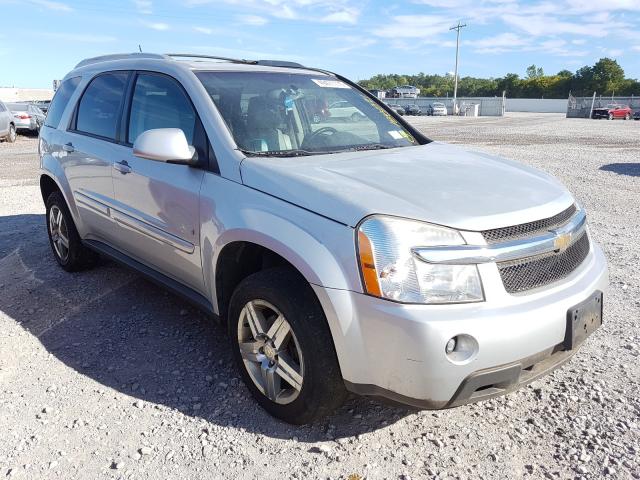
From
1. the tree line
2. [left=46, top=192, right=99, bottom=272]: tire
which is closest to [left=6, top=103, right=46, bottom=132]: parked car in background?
[left=46, top=192, right=99, bottom=272]: tire

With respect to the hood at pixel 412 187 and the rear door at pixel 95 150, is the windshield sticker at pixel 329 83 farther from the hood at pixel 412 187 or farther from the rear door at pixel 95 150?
the rear door at pixel 95 150

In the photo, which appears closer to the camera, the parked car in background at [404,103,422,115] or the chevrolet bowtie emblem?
the chevrolet bowtie emblem

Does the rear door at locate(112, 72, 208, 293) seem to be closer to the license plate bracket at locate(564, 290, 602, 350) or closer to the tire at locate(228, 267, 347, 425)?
the tire at locate(228, 267, 347, 425)

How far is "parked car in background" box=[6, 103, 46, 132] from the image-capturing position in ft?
68.9

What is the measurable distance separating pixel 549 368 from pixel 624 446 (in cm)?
55

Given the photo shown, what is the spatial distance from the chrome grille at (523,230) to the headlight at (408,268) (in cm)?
16

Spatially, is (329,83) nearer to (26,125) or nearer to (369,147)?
(369,147)

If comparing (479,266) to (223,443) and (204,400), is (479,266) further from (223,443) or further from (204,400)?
(204,400)

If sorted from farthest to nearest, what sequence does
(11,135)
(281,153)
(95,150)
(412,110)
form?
(412,110), (11,135), (95,150), (281,153)

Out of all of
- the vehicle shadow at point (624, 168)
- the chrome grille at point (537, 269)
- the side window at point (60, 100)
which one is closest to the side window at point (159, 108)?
the side window at point (60, 100)

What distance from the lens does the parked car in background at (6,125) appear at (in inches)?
731

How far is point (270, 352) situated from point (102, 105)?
261 cm

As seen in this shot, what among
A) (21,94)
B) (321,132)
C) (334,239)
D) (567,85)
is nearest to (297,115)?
(321,132)

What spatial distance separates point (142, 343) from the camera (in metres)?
3.67
